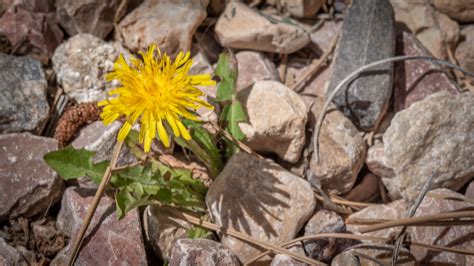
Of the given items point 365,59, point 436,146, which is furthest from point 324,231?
point 365,59

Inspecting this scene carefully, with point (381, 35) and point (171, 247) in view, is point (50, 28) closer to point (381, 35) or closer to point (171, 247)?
point (171, 247)

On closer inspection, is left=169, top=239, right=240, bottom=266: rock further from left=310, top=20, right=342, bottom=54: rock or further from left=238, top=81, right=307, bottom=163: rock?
left=310, top=20, right=342, bottom=54: rock

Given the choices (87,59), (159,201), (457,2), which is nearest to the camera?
(159,201)

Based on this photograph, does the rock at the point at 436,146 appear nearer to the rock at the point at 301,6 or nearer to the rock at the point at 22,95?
the rock at the point at 301,6

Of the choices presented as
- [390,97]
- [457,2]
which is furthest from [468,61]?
[390,97]

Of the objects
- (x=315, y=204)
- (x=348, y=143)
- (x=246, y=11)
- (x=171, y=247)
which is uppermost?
(x=246, y=11)

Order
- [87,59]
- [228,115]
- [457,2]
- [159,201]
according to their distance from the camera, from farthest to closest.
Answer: [457,2] → [87,59] → [228,115] → [159,201]
